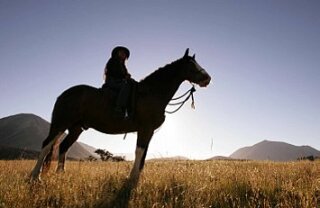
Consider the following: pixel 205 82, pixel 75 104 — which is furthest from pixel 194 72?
pixel 75 104

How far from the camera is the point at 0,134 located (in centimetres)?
19562

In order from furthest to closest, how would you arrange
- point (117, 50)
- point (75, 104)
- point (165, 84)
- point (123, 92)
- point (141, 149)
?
point (117, 50), point (165, 84), point (75, 104), point (123, 92), point (141, 149)

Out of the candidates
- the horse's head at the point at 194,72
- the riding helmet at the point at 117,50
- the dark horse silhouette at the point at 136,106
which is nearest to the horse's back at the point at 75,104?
the dark horse silhouette at the point at 136,106

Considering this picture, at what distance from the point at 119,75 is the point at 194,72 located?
2190mm

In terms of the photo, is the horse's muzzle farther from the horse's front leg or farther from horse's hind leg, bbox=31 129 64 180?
horse's hind leg, bbox=31 129 64 180

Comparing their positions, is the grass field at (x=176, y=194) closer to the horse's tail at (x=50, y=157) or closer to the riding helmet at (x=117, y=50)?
the horse's tail at (x=50, y=157)

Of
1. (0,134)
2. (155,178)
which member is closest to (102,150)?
(155,178)

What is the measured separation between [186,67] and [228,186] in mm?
4236

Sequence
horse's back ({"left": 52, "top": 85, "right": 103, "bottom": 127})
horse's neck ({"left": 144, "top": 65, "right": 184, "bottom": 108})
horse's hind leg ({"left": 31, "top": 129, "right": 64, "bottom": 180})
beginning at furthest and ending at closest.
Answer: horse's neck ({"left": 144, "top": 65, "right": 184, "bottom": 108}) → horse's back ({"left": 52, "top": 85, "right": 103, "bottom": 127}) → horse's hind leg ({"left": 31, "top": 129, "right": 64, "bottom": 180})

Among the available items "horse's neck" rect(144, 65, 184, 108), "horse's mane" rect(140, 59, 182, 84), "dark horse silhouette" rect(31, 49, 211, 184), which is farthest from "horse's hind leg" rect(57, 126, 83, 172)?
"horse's neck" rect(144, 65, 184, 108)

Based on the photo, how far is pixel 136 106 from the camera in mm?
8758

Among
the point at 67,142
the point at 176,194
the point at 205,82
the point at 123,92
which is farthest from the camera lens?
the point at 67,142

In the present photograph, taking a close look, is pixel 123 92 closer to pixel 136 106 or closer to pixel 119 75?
pixel 136 106

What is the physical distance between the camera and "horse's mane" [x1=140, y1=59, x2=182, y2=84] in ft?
30.7
